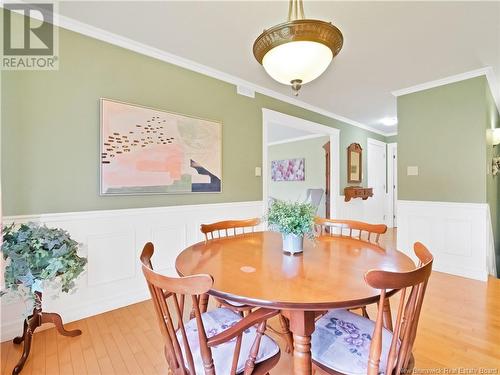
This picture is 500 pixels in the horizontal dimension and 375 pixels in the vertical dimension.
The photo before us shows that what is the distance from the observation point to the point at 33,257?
1.58m

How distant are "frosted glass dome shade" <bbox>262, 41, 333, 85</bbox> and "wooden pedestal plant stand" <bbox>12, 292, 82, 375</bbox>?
200 cm

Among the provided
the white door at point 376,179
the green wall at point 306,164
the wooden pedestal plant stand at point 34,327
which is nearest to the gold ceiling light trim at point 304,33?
the wooden pedestal plant stand at point 34,327

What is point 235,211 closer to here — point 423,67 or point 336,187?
point 336,187

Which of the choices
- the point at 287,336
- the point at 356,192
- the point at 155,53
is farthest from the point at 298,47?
the point at 356,192

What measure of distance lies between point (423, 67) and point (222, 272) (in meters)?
3.13

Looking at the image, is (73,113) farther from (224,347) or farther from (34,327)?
(224,347)

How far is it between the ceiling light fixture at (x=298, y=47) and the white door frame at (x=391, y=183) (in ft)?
18.1

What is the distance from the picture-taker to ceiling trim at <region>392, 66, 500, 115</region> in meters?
2.92

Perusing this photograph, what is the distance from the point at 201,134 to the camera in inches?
112

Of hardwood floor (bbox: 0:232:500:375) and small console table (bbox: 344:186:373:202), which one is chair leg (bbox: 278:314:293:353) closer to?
hardwood floor (bbox: 0:232:500:375)

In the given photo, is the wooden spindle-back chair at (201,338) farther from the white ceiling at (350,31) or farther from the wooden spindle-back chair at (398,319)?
the white ceiling at (350,31)

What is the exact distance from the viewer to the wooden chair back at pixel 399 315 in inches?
33.5
